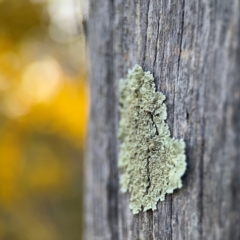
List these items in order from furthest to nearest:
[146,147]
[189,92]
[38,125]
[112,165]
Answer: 1. [38,125]
2. [112,165]
3. [146,147]
4. [189,92]

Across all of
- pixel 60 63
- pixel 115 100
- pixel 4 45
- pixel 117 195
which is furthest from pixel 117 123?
pixel 60 63

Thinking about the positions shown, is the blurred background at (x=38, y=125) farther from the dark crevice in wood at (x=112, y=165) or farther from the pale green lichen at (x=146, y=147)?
the pale green lichen at (x=146, y=147)

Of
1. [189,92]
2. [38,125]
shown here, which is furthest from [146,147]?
[38,125]

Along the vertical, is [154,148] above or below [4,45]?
below

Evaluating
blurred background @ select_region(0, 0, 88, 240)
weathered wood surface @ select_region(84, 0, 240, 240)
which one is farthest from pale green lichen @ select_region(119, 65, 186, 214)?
blurred background @ select_region(0, 0, 88, 240)

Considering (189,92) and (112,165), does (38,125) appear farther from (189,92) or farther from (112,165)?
(189,92)

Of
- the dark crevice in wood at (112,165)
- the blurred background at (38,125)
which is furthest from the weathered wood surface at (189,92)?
the blurred background at (38,125)

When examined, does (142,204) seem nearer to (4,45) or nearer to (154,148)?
(154,148)
